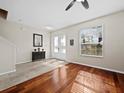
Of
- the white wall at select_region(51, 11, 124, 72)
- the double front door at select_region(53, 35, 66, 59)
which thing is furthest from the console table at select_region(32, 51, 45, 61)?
the white wall at select_region(51, 11, 124, 72)

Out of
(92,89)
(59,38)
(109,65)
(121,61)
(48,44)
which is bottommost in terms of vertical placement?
(92,89)

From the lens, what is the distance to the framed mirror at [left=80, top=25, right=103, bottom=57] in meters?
3.93

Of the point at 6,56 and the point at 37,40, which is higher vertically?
the point at 37,40

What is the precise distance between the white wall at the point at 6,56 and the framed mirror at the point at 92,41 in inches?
145

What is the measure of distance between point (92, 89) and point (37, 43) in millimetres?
5005

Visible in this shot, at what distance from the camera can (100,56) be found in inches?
152

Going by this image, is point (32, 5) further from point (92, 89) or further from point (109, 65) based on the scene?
point (109, 65)

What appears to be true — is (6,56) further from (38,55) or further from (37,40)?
(37,40)

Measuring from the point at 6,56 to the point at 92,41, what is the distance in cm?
418

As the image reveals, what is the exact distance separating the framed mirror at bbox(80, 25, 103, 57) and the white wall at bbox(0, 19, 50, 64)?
3.58m

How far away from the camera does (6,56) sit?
3072 millimetres

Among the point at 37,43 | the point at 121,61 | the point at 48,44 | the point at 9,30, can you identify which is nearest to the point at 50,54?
the point at 48,44

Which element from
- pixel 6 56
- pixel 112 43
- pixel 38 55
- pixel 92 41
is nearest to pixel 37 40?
pixel 38 55

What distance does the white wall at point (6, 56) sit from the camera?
9.61 feet
